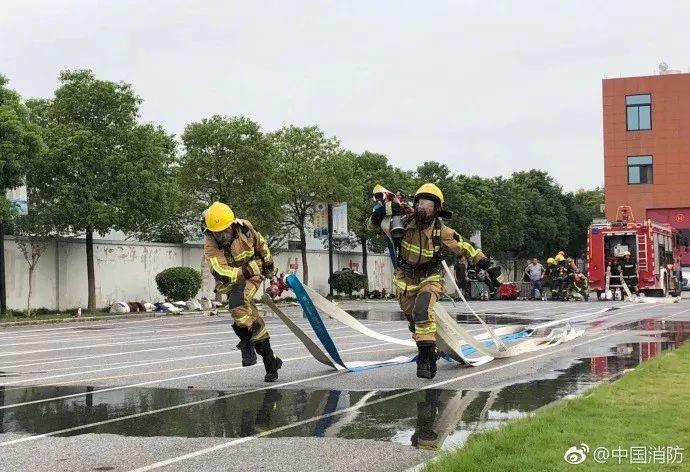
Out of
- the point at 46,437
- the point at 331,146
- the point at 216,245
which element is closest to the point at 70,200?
the point at 331,146

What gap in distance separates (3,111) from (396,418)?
23174 mm

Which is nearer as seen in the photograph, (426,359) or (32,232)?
(426,359)

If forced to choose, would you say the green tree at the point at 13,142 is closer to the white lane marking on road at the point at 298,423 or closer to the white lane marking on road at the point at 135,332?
the white lane marking on road at the point at 135,332

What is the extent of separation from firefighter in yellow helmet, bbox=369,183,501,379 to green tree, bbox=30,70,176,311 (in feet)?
69.2

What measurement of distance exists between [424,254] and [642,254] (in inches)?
1108

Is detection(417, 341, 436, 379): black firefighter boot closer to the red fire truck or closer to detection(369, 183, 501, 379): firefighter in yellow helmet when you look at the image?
detection(369, 183, 501, 379): firefighter in yellow helmet

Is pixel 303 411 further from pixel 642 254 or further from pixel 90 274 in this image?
pixel 642 254

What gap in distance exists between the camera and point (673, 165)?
2618 inches

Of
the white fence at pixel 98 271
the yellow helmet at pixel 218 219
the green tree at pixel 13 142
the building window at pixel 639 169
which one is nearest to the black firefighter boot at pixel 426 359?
the yellow helmet at pixel 218 219

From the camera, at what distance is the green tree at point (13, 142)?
90.9 feet

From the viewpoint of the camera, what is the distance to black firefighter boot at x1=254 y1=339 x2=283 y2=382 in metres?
10.3

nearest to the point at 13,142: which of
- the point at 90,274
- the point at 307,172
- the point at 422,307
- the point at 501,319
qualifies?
the point at 90,274

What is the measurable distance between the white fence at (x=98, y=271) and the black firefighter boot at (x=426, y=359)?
74.3 ft

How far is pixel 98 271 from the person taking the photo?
33875mm
